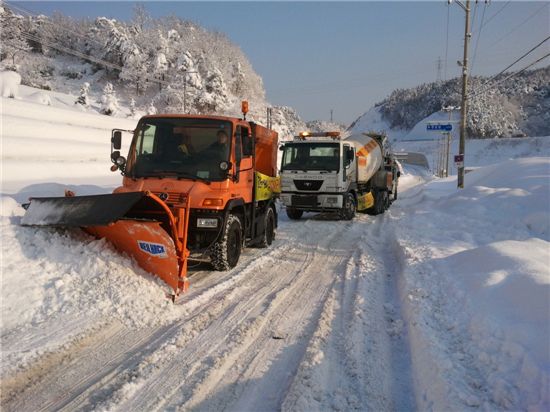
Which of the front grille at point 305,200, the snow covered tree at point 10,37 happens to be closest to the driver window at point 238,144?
the front grille at point 305,200

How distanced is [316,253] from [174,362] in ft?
17.7

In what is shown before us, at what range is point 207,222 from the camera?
668 centimetres

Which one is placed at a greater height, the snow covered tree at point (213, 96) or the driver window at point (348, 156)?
the snow covered tree at point (213, 96)

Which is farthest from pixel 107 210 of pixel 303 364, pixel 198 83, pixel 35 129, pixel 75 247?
pixel 198 83

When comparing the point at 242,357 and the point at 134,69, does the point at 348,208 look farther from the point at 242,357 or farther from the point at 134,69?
the point at 134,69

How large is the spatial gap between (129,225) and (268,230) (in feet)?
15.4

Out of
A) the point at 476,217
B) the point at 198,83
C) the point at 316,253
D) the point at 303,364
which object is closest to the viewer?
the point at 303,364

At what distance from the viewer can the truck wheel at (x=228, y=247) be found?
6.97 m

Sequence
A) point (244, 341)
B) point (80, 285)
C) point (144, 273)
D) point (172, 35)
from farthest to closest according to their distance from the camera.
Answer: point (172, 35) → point (144, 273) → point (80, 285) → point (244, 341)

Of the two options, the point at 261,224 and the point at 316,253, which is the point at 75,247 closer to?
the point at 261,224

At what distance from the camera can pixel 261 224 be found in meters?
9.19

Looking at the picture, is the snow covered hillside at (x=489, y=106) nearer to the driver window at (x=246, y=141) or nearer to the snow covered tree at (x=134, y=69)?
the snow covered tree at (x=134, y=69)

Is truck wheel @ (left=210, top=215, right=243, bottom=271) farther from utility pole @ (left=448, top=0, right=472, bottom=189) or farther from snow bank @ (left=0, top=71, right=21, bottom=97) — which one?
snow bank @ (left=0, top=71, right=21, bottom=97)

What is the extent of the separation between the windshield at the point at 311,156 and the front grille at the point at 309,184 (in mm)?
446
